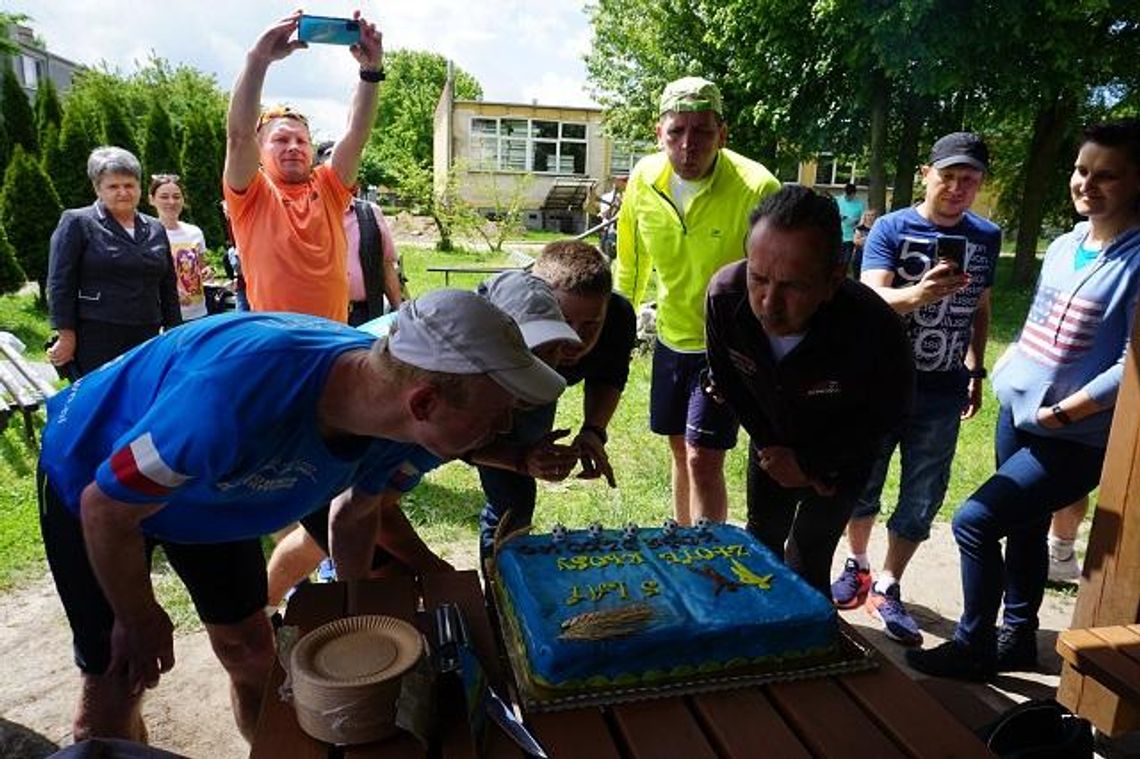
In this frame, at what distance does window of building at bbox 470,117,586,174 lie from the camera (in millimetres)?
31938

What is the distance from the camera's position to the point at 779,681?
5.26 ft

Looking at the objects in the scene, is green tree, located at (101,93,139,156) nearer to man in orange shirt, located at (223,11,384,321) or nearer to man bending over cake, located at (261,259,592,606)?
man in orange shirt, located at (223,11,384,321)

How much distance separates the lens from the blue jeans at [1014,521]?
2.64 meters

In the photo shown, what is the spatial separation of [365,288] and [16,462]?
7.93 ft

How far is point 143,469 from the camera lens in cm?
136

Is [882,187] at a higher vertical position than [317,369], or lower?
higher

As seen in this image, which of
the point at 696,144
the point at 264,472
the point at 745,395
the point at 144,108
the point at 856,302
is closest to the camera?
the point at 264,472

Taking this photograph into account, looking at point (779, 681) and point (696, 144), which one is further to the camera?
point (696, 144)

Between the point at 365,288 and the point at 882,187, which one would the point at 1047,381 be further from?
the point at 882,187

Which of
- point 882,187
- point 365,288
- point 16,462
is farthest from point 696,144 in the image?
point 882,187

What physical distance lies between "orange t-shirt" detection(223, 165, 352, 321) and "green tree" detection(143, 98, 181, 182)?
13027mm

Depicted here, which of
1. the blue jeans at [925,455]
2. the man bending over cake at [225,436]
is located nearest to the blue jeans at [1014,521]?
the blue jeans at [925,455]

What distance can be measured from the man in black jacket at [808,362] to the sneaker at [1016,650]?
849 millimetres

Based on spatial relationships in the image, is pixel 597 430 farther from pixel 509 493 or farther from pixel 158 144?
pixel 158 144
